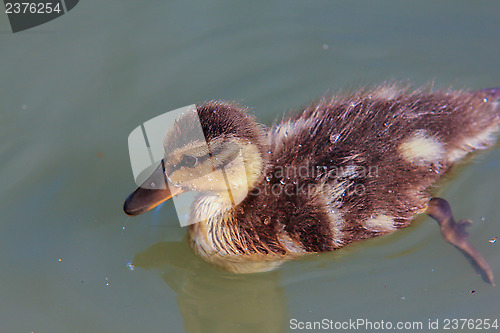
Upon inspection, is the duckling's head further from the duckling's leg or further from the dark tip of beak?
the duckling's leg

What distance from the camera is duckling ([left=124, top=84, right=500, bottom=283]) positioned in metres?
2.24

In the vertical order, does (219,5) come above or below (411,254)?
above

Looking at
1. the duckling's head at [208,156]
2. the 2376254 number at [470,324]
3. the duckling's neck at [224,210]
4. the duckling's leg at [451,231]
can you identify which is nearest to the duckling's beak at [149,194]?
the duckling's head at [208,156]

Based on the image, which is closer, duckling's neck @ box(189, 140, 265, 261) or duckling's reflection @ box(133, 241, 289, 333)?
duckling's neck @ box(189, 140, 265, 261)

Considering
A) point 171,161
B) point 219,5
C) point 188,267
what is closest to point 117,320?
point 188,267

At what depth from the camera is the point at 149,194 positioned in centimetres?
225

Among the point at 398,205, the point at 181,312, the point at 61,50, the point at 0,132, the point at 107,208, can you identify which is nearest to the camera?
the point at 398,205

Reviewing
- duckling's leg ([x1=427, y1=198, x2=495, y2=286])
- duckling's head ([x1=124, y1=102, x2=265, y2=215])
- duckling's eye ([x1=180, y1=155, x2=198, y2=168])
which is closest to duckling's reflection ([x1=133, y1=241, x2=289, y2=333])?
duckling's head ([x1=124, y1=102, x2=265, y2=215])

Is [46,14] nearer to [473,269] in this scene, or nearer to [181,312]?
[181,312]

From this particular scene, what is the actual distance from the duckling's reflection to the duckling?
12 cm

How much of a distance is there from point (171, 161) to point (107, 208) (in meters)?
0.80

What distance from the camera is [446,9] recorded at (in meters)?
3.56

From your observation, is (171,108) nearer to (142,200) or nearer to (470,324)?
(142,200)

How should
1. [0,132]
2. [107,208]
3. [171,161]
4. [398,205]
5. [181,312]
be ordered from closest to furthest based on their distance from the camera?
[171,161] < [398,205] < [181,312] < [107,208] < [0,132]
